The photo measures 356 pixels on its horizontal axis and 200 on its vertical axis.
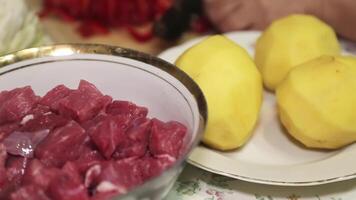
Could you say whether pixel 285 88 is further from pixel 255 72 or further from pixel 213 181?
pixel 213 181

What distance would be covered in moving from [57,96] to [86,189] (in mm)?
186

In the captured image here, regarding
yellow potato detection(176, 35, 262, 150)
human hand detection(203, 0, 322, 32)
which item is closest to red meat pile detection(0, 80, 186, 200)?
yellow potato detection(176, 35, 262, 150)

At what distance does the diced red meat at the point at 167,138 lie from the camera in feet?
2.27

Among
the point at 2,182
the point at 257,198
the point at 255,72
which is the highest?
the point at 2,182

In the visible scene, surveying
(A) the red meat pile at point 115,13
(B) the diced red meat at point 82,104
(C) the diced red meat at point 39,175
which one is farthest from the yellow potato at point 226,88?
(A) the red meat pile at point 115,13

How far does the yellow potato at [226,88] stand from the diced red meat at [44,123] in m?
0.21

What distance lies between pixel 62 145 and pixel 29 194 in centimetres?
8

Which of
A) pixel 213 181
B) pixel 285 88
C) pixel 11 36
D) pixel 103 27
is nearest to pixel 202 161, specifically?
pixel 213 181

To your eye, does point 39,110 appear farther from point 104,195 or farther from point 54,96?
point 104,195

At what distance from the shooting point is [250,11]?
119 centimetres

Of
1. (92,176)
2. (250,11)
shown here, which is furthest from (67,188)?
(250,11)

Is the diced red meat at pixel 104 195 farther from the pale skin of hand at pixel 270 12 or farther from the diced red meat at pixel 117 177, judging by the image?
the pale skin of hand at pixel 270 12

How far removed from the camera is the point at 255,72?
881 mm

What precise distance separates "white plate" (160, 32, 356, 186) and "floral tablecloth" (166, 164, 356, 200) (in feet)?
0.11
